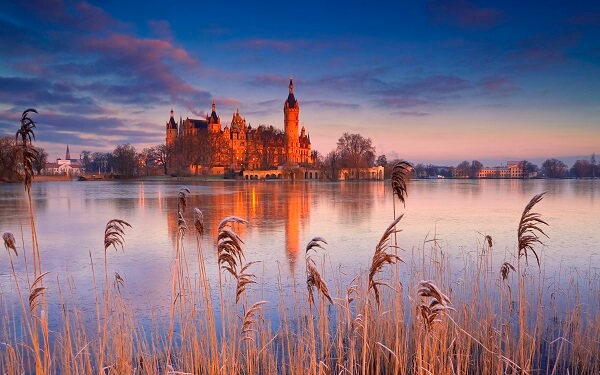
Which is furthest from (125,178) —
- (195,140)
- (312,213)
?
(312,213)

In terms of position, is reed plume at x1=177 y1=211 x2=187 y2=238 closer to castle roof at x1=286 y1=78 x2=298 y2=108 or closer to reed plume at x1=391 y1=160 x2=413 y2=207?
reed plume at x1=391 y1=160 x2=413 y2=207

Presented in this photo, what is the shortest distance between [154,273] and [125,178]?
124 metres

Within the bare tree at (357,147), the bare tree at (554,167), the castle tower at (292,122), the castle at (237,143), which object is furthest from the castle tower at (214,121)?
the bare tree at (554,167)

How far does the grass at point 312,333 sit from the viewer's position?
3.85 m

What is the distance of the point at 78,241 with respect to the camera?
14.6m

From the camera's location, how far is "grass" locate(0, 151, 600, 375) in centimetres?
385

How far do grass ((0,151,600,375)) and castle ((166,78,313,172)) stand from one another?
116 metres

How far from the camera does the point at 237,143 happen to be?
495 feet

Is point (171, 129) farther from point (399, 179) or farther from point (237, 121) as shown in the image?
point (399, 179)

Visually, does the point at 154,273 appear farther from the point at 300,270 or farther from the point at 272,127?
the point at 272,127

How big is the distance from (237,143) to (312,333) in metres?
149

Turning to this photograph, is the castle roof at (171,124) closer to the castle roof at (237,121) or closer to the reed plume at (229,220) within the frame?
the castle roof at (237,121)

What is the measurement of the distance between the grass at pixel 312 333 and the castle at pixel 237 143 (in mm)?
115615

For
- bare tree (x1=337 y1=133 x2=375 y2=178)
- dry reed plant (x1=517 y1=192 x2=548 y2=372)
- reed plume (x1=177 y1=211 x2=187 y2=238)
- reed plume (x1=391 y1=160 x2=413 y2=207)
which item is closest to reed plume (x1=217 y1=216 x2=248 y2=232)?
reed plume (x1=177 y1=211 x2=187 y2=238)
